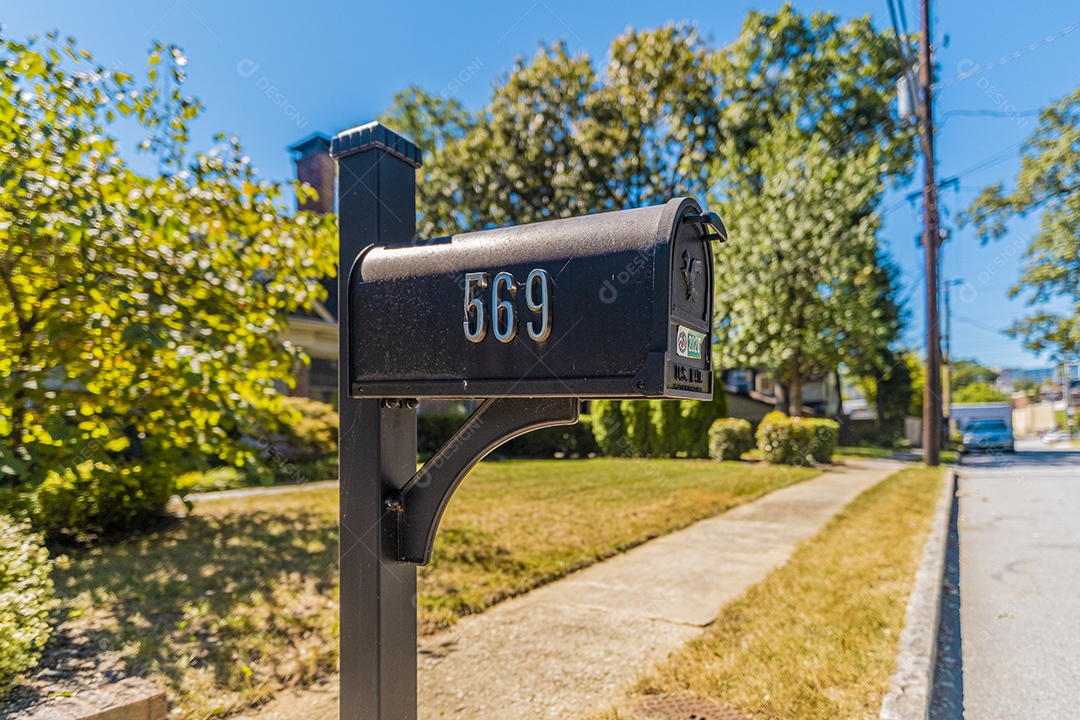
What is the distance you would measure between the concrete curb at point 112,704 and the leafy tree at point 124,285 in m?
0.99

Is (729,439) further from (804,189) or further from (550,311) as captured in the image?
(550,311)

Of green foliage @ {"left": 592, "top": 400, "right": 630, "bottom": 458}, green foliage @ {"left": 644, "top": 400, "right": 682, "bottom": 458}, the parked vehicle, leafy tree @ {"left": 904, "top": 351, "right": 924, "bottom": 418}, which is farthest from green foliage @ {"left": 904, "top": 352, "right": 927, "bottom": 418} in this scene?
green foliage @ {"left": 592, "top": 400, "right": 630, "bottom": 458}

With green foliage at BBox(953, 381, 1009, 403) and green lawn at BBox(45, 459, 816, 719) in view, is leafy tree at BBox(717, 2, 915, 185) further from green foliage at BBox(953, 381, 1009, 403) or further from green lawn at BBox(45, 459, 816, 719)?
green foliage at BBox(953, 381, 1009, 403)

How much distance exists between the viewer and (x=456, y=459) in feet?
5.67

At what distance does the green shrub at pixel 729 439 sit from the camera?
54.0 feet

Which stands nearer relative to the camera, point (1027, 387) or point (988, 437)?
point (988, 437)

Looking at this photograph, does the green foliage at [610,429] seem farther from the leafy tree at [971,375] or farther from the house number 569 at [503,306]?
the leafy tree at [971,375]

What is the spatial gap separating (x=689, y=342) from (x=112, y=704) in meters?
2.31

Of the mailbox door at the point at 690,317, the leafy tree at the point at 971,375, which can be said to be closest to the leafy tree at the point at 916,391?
the mailbox door at the point at 690,317

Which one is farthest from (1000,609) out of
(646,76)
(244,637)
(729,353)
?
(646,76)

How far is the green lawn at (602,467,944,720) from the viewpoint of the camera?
296 cm

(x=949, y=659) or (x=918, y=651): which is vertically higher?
→ (x=918, y=651)

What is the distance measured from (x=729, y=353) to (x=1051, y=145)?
11.1 m

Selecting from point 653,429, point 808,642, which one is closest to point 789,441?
point 653,429
